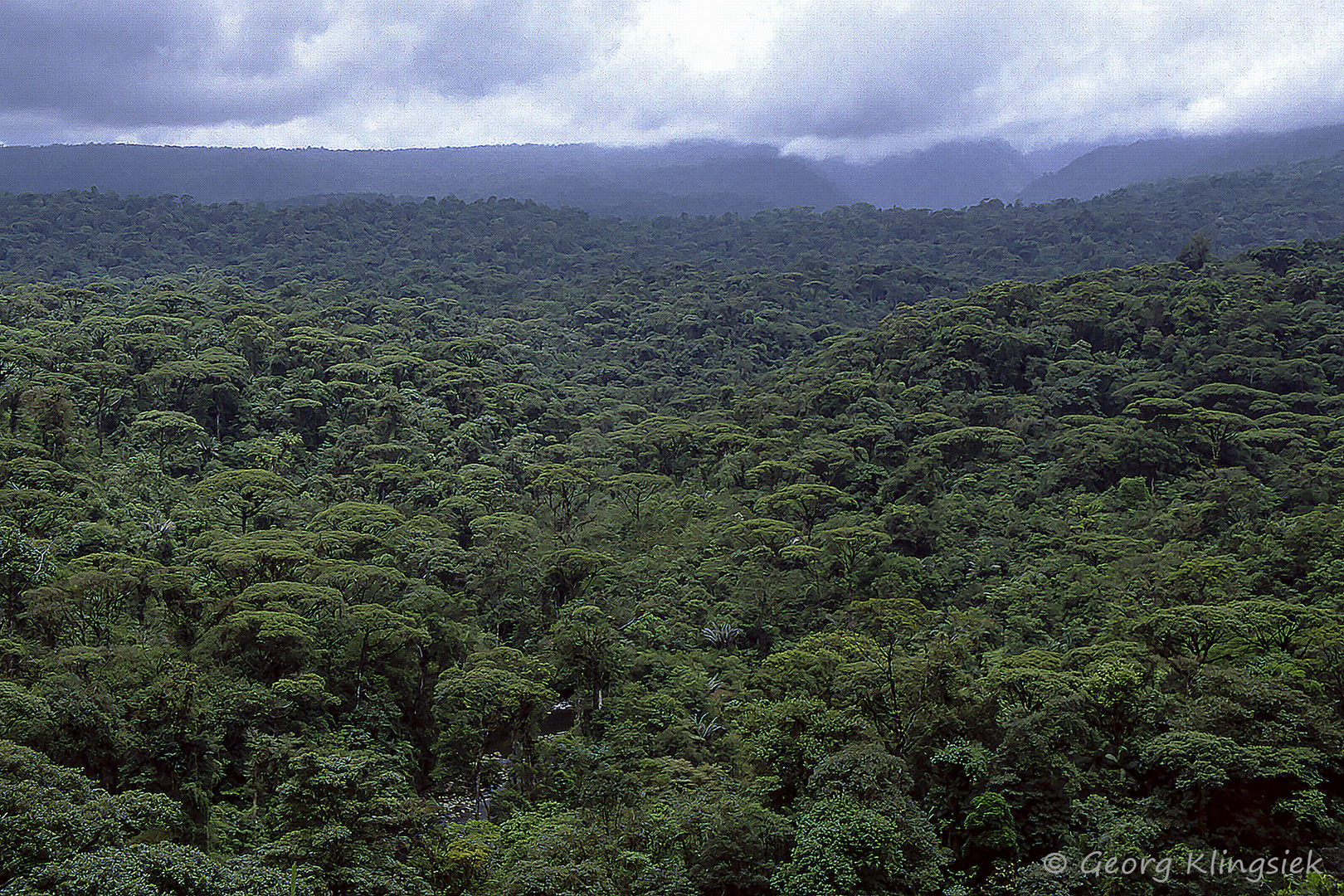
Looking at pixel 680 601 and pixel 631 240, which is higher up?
pixel 631 240

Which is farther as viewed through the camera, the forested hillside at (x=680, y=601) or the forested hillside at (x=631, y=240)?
the forested hillside at (x=631, y=240)

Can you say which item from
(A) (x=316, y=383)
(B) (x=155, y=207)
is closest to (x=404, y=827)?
(A) (x=316, y=383)

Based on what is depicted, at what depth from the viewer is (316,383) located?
43.3 m

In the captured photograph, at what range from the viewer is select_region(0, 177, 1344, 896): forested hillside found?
13.6 meters

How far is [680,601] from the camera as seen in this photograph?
93.7 ft

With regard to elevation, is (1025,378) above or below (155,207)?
below

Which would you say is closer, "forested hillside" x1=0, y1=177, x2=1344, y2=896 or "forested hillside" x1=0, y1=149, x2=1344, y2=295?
"forested hillside" x1=0, y1=177, x2=1344, y2=896

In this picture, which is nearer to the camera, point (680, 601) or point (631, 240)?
point (680, 601)

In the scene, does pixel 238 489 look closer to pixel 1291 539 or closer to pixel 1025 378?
pixel 1291 539

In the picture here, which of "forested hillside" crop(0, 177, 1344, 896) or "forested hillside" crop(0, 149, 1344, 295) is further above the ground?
"forested hillside" crop(0, 149, 1344, 295)

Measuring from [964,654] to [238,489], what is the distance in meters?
24.0

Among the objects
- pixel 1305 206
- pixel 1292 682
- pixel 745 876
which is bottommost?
pixel 745 876

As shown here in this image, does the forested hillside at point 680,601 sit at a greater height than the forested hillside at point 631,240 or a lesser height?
lesser

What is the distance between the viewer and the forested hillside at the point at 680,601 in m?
13.6
